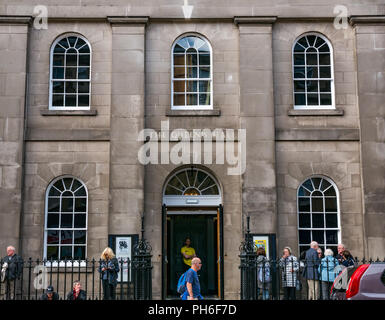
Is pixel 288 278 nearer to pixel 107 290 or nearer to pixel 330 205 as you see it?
pixel 330 205

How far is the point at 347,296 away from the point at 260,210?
21.7 ft

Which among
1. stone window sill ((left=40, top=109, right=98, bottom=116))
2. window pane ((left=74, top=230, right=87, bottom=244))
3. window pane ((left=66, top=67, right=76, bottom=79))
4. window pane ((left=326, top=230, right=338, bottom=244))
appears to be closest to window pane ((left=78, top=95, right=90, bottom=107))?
stone window sill ((left=40, top=109, right=98, bottom=116))

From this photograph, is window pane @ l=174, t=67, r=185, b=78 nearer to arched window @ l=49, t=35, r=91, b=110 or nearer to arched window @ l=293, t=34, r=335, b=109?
arched window @ l=49, t=35, r=91, b=110

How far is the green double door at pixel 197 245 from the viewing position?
17.8 meters

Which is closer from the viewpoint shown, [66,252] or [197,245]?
[66,252]

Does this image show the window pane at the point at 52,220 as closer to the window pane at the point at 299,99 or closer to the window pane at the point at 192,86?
the window pane at the point at 192,86

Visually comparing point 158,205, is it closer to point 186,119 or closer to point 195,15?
point 186,119

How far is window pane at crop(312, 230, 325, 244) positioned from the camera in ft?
58.0

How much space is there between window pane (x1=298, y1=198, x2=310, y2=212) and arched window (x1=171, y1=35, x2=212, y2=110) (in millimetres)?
4164

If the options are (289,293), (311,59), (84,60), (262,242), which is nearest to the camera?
(289,293)

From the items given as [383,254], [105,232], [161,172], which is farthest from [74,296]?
[383,254]

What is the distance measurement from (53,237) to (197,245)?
447 centimetres

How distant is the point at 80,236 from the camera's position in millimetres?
17609

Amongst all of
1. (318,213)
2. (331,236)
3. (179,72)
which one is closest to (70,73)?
(179,72)
